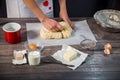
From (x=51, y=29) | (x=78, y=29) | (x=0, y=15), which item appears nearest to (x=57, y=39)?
(x=51, y=29)

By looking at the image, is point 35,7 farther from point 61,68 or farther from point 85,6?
point 85,6

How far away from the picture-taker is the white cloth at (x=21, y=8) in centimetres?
162

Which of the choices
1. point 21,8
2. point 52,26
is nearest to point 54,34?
point 52,26

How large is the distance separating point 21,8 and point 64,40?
458 mm

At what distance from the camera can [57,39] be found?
1.38 m

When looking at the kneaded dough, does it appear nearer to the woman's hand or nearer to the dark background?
the woman's hand

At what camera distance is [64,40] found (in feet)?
4.53

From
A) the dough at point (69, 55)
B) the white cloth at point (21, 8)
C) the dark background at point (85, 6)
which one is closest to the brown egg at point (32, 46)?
the dough at point (69, 55)

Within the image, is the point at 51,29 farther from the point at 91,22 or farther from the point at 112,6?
the point at 112,6

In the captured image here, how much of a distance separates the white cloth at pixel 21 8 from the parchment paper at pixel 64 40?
7.3 inches

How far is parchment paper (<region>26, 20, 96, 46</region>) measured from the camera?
1.36 meters

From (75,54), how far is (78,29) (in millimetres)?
296

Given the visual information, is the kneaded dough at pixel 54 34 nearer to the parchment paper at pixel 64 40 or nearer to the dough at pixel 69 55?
the parchment paper at pixel 64 40

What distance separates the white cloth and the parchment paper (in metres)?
0.19
